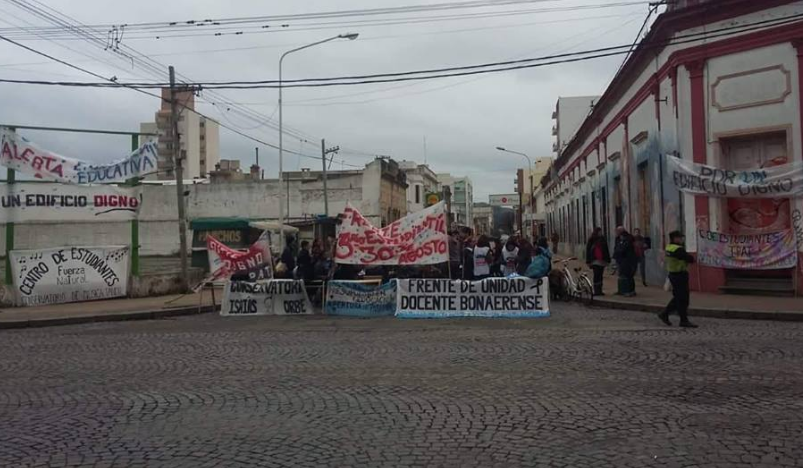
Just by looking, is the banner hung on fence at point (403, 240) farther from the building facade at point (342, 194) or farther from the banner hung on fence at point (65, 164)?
the building facade at point (342, 194)

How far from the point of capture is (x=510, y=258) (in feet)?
56.5

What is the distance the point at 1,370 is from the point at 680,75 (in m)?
15.5

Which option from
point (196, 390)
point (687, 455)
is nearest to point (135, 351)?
point (196, 390)

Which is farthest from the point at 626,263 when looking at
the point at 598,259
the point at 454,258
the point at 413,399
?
the point at 413,399

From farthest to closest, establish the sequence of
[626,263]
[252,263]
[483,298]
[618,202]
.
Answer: [618,202], [252,263], [626,263], [483,298]

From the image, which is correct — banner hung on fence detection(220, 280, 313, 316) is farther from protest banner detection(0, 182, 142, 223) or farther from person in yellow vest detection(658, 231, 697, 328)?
person in yellow vest detection(658, 231, 697, 328)

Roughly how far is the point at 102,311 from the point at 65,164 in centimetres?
434

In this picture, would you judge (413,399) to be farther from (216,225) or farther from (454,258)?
(216,225)

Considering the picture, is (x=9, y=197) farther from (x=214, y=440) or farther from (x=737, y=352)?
(x=737, y=352)

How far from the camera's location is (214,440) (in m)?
5.55

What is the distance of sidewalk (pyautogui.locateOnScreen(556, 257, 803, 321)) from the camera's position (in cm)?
1297

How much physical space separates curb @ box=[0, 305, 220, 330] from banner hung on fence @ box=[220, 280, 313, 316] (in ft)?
4.24

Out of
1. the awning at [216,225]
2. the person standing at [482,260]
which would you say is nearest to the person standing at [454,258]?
the person standing at [482,260]

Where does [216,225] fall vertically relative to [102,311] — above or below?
above
